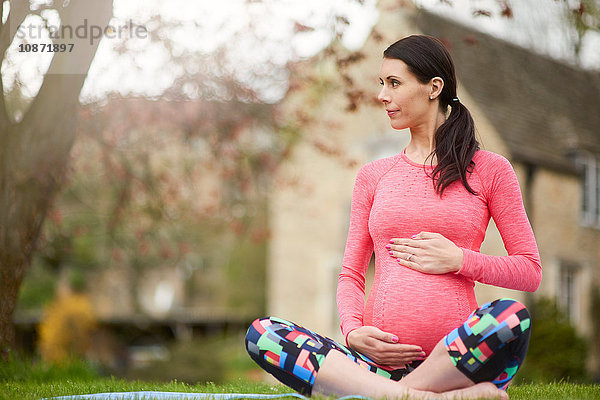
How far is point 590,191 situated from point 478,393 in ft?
53.7

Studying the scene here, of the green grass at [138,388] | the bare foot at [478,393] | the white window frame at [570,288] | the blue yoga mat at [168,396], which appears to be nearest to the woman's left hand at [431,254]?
the bare foot at [478,393]

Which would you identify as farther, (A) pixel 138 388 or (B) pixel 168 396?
(A) pixel 138 388

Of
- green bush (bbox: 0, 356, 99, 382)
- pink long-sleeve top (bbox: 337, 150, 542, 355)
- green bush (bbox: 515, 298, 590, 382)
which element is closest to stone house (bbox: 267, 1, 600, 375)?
green bush (bbox: 515, 298, 590, 382)

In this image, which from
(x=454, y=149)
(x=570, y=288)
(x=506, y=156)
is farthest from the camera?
(x=570, y=288)

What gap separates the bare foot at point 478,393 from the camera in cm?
301

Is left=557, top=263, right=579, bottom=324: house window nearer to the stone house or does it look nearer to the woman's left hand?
the stone house

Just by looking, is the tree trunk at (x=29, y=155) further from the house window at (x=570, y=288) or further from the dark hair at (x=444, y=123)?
the house window at (x=570, y=288)

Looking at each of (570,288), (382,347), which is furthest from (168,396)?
(570,288)

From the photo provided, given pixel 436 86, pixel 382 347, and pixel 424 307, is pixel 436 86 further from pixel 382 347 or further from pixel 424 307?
pixel 382 347

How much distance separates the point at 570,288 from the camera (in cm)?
1753

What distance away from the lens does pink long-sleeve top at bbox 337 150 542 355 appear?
323 cm

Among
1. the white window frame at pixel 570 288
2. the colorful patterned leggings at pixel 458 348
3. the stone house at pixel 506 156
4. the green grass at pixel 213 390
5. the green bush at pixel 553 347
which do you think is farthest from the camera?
the white window frame at pixel 570 288

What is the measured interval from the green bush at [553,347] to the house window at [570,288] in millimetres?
2029

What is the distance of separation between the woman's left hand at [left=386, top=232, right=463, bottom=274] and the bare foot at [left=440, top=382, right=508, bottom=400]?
1.70 feet
